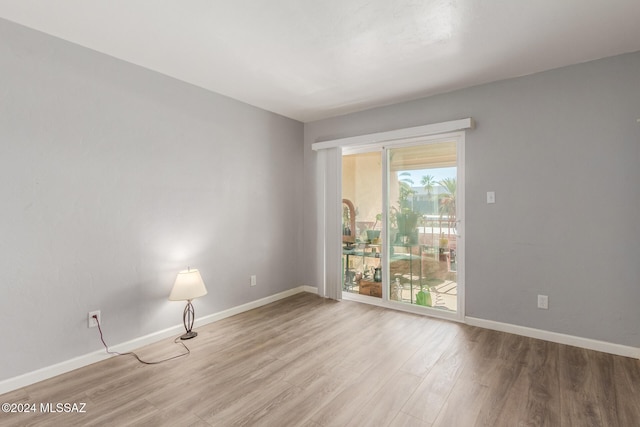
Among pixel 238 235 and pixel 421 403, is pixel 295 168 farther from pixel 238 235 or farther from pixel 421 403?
pixel 421 403

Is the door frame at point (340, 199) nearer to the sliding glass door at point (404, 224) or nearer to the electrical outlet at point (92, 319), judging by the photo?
the sliding glass door at point (404, 224)

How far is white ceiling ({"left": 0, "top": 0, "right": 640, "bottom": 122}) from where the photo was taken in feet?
6.54

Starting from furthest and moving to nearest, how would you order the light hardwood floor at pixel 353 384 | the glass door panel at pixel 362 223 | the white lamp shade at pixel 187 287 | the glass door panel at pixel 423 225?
the glass door panel at pixel 362 223, the glass door panel at pixel 423 225, the white lamp shade at pixel 187 287, the light hardwood floor at pixel 353 384

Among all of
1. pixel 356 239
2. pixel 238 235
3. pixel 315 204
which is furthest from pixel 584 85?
pixel 238 235

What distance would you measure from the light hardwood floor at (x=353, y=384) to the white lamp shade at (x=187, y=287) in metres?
0.45

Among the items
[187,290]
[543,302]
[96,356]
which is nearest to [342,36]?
[187,290]

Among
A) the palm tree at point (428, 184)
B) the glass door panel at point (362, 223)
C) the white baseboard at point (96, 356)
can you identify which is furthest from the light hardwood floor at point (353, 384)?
the palm tree at point (428, 184)

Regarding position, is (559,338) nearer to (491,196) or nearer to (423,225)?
(491,196)

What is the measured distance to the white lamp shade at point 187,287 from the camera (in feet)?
9.27

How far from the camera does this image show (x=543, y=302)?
2.88 meters

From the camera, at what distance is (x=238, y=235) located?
3.71 m

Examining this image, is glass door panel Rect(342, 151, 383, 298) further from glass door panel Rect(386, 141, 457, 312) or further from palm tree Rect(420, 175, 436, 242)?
palm tree Rect(420, 175, 436, 242)

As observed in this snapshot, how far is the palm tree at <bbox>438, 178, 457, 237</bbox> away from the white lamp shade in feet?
8.97

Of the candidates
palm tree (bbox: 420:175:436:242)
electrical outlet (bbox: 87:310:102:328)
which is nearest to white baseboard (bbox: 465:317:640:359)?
palm tree (bbox: 420:175:436:242)
